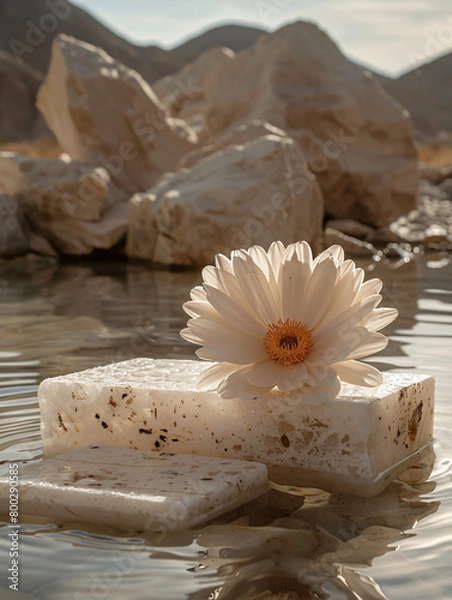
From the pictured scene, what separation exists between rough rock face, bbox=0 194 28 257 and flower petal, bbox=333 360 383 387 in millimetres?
8017

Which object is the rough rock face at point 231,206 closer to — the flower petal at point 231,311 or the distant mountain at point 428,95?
the flower petal at point 231,311

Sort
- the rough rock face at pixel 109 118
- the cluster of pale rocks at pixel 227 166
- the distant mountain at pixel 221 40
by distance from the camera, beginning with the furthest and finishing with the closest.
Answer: the distant mountain at pixel 221 40 < the rough rock face at pixel 109 118 < the cluster of pale rocks at pixel 227 166

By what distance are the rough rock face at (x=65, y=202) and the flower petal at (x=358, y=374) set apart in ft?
26.2

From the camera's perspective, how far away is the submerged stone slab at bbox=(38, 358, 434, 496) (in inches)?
103

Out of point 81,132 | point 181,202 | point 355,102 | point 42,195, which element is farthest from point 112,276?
point 355,102

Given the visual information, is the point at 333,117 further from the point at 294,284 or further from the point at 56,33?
the point at 56,33

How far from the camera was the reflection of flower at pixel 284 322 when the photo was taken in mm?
2629

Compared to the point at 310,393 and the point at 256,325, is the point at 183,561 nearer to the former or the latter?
the point at 310,393

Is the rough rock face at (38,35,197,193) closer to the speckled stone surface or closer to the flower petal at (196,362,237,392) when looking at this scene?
the flower petal at (196,362,237,392)

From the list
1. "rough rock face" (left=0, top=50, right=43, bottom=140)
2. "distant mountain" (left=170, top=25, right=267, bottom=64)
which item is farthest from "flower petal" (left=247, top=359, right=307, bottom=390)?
"distant mountain" (left=170, top=25, right=267, bottom=64)

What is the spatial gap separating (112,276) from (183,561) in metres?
6.92

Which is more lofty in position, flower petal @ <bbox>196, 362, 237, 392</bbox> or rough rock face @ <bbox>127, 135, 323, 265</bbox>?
rough rock face @ <bbox>127, 135, 323, 265</bbox>

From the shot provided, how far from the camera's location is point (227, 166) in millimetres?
9773

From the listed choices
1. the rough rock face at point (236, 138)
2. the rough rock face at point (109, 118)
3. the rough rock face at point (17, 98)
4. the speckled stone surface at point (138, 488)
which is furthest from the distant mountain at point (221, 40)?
the speckled stone surface at point (138, 488)
